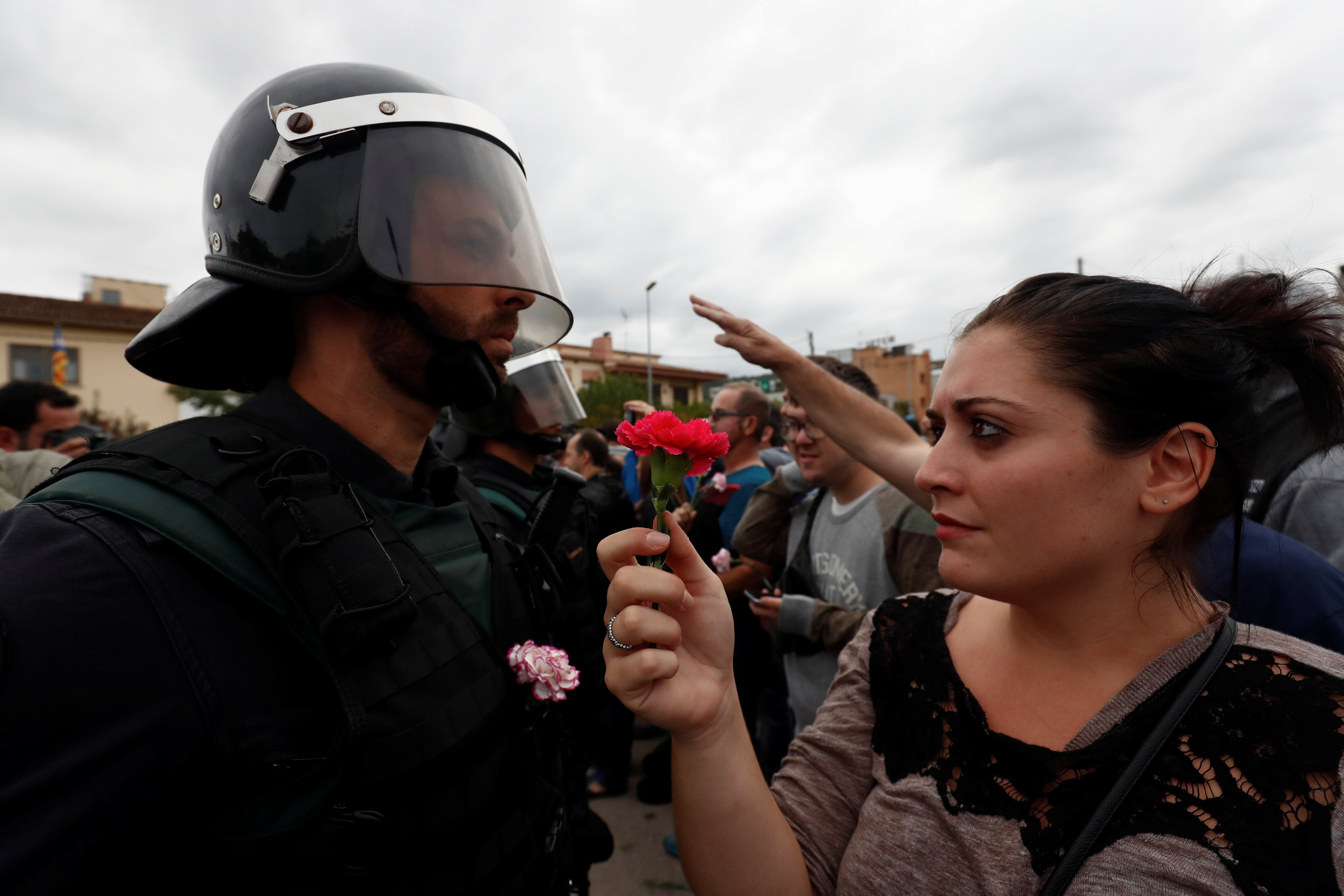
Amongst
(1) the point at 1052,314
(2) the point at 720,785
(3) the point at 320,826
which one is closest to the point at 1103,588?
(1) the point at 1052,314

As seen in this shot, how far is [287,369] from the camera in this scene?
1759mm

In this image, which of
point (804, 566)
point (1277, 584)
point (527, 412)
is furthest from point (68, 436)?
point (1277, 584)

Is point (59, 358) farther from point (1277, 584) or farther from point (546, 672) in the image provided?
point (1277, 584)

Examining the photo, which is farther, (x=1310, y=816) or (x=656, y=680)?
(x=656, y=680)

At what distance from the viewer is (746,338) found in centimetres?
212

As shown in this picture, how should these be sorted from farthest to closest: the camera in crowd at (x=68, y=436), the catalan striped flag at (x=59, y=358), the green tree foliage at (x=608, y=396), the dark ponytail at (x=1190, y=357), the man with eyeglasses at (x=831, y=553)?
the green tree foliage at (x=608, y=396)
the catalan striped flag at (x=59, y=358)
the camera in crowd at (x=68, y=436)
the man with eyeglasses at (x=831, y=553)
the dark ponytail at (x=1190, y=357)

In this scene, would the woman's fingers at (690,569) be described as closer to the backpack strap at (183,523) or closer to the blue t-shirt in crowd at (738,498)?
the backpack strap at (183,523)

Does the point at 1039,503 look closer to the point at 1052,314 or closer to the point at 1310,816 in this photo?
the point at 1052,314

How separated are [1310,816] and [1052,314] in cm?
95

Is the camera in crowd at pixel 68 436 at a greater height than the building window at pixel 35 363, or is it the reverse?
the building window at pixel 35 363

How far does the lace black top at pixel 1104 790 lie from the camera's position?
104 cm

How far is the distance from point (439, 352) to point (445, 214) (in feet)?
1.21

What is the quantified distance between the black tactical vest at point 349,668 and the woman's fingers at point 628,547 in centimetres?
43

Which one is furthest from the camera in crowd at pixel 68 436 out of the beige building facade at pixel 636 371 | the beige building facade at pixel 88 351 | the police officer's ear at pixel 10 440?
the beige building facade at pixel 636 371
